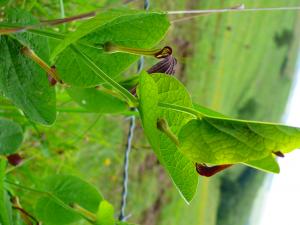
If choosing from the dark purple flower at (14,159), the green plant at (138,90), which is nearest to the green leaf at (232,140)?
the green plant at (138,90)

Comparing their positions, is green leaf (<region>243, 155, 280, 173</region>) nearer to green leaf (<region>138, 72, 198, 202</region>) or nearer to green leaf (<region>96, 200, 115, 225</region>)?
green leaf (<region>138, 72, 198, 202</region>)

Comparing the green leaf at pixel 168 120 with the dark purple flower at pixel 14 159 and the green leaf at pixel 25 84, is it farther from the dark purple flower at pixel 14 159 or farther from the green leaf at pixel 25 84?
the dark purple flower at pixel 14 159

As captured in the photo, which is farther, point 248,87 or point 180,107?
point 248,87

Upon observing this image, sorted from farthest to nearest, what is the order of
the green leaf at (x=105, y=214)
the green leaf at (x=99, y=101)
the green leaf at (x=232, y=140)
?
1. the green leaf at (x=99, y=101)
2. the green leaf at (x=105, y=214)
3. the green leaf at (x=232, y=140)

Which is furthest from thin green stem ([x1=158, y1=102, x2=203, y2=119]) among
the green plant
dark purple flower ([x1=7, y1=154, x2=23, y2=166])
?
dark purple flower ([x1=7, y1=154, x2=23, y2=166])

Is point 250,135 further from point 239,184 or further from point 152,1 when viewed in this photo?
point 239,184

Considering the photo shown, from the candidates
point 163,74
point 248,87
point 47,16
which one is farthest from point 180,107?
point 248,87

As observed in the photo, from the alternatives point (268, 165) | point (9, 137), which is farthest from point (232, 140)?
point (9, 137)
